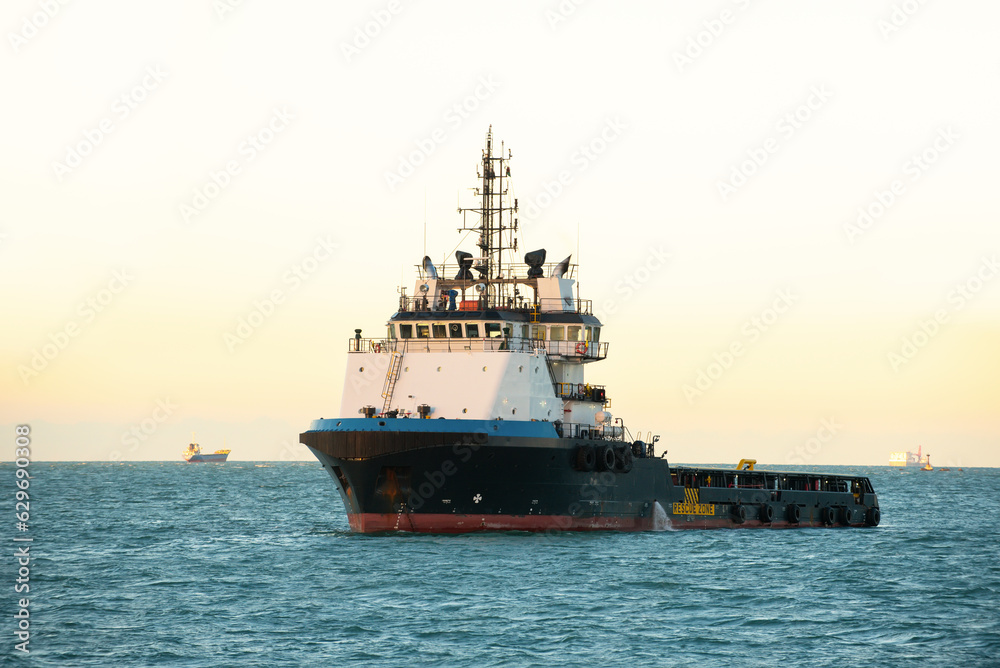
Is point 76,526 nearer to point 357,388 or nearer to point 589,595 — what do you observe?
point 357,388

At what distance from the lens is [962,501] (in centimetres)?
10612

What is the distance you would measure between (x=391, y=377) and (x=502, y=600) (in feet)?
51.4

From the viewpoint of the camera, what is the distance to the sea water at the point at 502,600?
1027 inches

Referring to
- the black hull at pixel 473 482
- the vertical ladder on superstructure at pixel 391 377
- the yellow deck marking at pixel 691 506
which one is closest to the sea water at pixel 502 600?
the black hull at pixel 473 482

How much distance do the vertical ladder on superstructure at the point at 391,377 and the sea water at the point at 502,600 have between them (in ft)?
16.9

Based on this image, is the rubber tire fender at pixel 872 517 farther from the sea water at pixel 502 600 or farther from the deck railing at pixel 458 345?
the deck railing at pixel 458 345

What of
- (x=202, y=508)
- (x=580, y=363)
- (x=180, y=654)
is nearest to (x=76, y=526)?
(x=202, y=508)

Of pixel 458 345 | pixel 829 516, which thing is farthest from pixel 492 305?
pixel 829 516

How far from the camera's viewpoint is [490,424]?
42.7m

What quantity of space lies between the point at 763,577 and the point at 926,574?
664 centimetres

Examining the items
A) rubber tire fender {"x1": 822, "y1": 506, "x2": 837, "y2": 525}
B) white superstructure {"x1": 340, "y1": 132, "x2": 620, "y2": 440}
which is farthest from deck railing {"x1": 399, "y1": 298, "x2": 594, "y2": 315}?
rubber tire fender {"x1": 822, "y1": 506, "x2": 837, "y2": 525}

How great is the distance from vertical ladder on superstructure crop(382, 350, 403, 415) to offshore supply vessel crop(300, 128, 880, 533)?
48mm

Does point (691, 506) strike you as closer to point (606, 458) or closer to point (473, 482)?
point (606, 458)

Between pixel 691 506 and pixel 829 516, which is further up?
pixel 691 506
